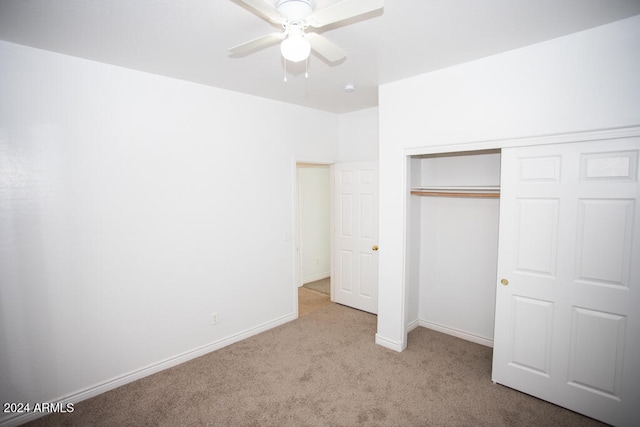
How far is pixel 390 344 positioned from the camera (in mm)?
3506

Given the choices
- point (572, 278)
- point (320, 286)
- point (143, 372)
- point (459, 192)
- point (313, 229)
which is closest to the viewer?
point (572, 278)

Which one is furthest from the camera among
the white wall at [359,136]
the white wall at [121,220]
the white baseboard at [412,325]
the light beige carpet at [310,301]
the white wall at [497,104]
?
the light beige carpet at [310,301]

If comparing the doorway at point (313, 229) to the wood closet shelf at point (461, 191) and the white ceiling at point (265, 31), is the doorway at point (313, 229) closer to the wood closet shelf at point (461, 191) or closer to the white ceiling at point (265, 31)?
the wood closet shelf at point (461, 191)

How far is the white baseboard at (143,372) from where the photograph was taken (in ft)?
8.02

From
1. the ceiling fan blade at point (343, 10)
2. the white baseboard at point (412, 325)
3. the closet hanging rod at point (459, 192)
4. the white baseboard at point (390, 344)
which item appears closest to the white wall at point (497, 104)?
the white baseboard at point (390, 344)

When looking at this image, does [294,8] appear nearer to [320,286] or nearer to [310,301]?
[310,301]

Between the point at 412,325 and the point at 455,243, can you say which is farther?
the point at 412,325

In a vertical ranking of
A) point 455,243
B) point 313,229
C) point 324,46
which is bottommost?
point 313,229

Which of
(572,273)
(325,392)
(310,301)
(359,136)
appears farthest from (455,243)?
(310,301)

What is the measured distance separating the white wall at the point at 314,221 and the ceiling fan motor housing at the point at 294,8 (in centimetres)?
399

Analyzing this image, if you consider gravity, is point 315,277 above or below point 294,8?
below

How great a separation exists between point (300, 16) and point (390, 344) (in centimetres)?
315

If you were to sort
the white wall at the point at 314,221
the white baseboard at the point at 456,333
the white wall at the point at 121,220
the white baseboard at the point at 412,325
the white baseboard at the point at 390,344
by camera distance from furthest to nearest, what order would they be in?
the white wall at the point at 314,221 → the white baseboard at the point at 412,325 → the white baseboard at the point at 456,333 → the white baseboard at the point at 390,344 → the white wall at the point at 121,220

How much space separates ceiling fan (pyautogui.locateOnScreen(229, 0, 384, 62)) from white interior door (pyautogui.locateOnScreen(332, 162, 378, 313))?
2.72 metres
